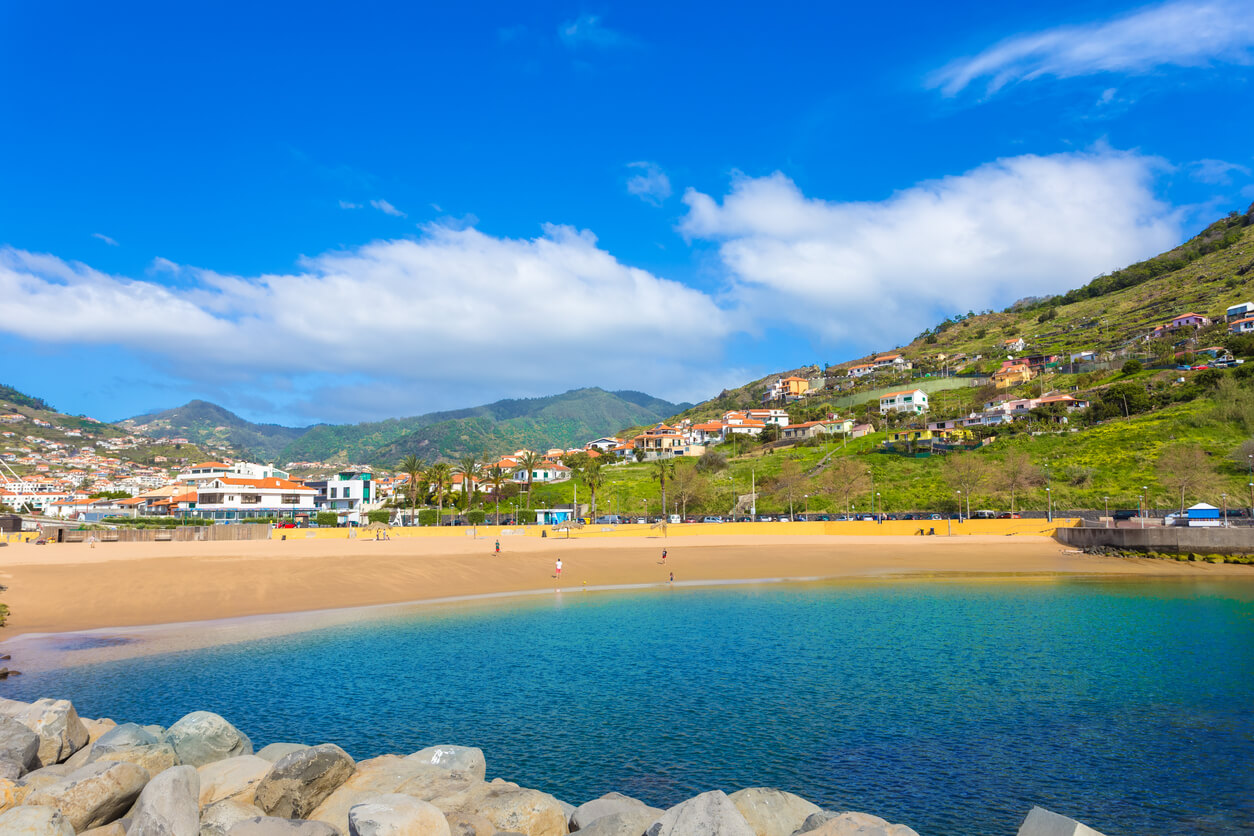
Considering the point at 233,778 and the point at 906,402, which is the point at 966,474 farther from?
the point at 233,778

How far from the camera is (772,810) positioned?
9.29 metres

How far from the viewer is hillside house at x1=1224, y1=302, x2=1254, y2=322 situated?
131125 mm

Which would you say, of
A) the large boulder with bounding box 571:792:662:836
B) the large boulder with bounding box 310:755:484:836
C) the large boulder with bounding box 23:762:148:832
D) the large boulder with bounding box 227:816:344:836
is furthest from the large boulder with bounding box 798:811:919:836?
the large boulder with bounding box 23:762:148:832

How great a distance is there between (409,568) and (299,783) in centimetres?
3446

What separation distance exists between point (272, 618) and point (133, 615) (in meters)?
5.34

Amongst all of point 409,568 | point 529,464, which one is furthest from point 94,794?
point 529,464

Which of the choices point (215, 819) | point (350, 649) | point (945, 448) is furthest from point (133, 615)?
point (945, 448)

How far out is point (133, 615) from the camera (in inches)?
1147

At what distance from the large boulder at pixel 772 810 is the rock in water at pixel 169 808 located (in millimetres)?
6434

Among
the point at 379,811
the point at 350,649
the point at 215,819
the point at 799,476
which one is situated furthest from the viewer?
the point at 799,476

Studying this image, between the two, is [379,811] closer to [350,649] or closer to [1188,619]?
[350,649]

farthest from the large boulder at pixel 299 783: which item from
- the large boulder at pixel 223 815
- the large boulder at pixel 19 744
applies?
the large boulder at pixel 19 744

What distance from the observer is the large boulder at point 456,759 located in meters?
10.8

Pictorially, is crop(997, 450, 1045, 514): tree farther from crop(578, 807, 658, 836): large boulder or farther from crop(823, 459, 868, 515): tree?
crop(578, 807, 658, 836): large boulder
